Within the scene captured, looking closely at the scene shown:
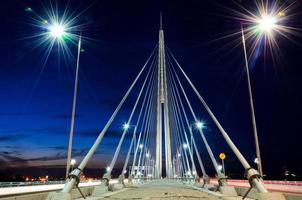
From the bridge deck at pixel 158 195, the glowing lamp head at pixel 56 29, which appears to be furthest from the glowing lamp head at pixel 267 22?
the glowing lamp head at pixel 56 29

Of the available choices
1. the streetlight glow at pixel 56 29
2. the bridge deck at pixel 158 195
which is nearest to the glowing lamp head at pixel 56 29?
the streetlight glow at pixel 56 29

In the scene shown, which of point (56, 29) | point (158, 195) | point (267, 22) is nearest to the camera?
point (158, 195)

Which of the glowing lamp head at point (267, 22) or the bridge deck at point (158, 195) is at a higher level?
the glowing lamp head at point (267, 22)

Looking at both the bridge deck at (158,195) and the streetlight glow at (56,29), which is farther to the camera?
the streetlight glow at (56,29)

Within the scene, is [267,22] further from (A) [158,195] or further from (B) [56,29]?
(B) [56,29]

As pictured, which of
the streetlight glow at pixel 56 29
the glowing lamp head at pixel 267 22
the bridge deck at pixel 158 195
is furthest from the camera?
the streetlight glow at pixel 56 29

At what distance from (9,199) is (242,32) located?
18962 millimetres

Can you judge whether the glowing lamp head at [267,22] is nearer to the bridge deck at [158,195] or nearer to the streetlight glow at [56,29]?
the bridge deck at [158,195]

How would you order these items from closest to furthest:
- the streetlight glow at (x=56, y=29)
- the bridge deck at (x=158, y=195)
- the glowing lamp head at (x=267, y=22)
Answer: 1. the bridge deck at (x=158, y=195)
2. the glowing lamp head at (x=267, y=22)
3. the streetlight glow at (x=56, y=29)

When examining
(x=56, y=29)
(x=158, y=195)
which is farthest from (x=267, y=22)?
(x=56, y=29)

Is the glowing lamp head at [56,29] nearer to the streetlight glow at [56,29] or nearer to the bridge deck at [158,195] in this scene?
the streetlight glow at [56,29]

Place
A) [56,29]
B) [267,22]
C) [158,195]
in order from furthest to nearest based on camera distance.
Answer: [56,29]
[267,22]
[158,195]

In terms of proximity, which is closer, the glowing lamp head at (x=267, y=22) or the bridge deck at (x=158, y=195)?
the bridge deck at (x=158, y=195)

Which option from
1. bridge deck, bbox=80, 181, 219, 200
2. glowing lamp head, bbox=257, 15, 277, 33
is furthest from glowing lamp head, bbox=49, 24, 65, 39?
glowing lamp head, bbox=257, 15, 277, 33
